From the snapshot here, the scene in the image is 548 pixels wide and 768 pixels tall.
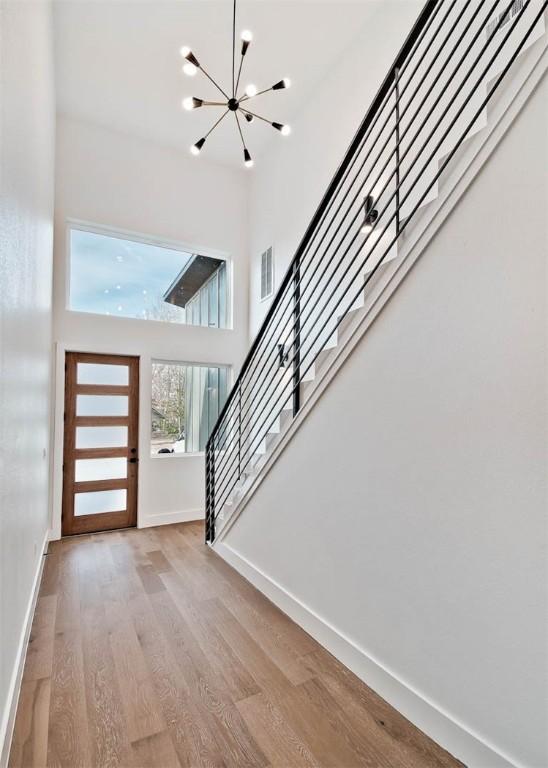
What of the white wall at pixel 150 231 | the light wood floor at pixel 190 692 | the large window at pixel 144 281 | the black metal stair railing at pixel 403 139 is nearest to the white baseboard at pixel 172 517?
the white wall at pixel 150 231

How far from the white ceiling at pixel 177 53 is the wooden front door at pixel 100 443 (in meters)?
3.01

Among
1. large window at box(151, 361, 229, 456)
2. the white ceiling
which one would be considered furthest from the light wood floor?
the white ceiling

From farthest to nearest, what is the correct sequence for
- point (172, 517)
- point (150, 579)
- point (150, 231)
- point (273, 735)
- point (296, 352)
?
point (150, 231) < point (172, 517) < point (150, 579) < point (296, 352) < point (273, 735)

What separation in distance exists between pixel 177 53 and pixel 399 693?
5.62 metres

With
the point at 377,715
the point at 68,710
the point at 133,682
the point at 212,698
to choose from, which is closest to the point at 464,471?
the point at 377,715

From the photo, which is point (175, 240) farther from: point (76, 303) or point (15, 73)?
point (15, 73)

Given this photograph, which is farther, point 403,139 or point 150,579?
point 150,579

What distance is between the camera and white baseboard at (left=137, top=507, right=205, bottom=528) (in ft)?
16.0

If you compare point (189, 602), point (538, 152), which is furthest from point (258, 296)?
point (538, 152)

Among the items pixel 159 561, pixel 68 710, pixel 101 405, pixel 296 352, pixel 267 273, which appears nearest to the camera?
pixel 68 710

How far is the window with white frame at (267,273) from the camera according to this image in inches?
207

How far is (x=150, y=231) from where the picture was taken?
517 centimetres

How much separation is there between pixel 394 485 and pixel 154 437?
3904 mm

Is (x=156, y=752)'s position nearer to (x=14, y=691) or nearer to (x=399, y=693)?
(x=14, y=691)
